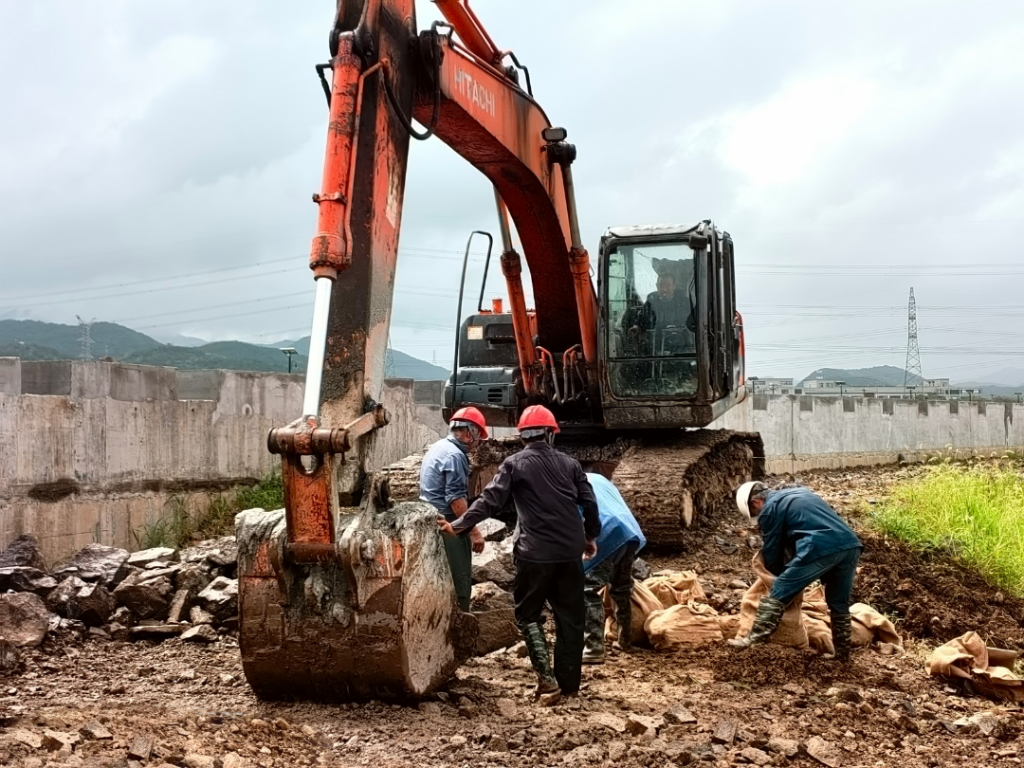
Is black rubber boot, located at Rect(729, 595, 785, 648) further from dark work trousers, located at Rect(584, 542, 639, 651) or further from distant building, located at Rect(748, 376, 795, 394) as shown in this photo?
distant building, located at Rect(748, 376, 795, 394)

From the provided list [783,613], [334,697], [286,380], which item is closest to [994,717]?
[783,613]

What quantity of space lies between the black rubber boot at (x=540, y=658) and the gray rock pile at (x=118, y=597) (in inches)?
90.8

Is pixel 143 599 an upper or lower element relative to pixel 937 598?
upper

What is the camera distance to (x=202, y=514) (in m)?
10.4

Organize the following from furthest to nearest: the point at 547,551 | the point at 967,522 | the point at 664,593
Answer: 1. the point at 967,522
2. the point at 664,593
3. the point at 547,551

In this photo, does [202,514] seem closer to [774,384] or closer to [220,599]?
[220,599]

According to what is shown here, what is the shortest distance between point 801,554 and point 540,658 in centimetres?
173

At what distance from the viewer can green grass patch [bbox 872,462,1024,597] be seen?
9.48 meters

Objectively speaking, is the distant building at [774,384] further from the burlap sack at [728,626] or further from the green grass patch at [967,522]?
the burlap sack at [728,626]

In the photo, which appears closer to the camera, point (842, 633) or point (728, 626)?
point (842, 633)

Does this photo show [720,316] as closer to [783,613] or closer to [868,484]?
[783,613]

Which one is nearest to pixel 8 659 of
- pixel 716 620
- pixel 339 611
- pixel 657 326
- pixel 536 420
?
pixel 339 611

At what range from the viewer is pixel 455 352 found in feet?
33.0

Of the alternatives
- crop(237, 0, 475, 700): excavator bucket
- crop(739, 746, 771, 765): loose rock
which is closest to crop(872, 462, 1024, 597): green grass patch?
crop(739, 746, 771, 765): loose rock
